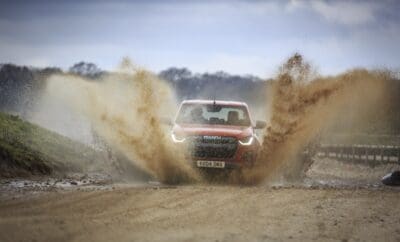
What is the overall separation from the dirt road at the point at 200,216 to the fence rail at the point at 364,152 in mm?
16235

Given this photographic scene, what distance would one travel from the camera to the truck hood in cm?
1503

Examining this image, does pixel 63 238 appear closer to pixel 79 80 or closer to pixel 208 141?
pixel 208 141

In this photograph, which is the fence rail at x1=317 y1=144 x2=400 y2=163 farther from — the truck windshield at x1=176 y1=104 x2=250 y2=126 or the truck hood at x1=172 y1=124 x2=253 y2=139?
the truck hood at x1=172 y1=124 x2=253 y2=139

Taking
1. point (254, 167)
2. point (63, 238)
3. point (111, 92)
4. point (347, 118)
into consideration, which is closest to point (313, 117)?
point (254, 167)

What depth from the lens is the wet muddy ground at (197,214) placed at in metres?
8.09

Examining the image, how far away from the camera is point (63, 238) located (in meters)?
7.64

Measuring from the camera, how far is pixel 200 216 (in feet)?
31.2

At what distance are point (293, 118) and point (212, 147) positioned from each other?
3960 mm

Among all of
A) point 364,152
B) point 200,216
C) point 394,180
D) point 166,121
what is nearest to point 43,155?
point 166,121

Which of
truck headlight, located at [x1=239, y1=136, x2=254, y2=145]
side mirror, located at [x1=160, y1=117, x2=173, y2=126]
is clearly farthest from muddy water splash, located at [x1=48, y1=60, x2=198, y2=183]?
truck headlight, located at [x1=239, y1=136, x2=254, y2=145]

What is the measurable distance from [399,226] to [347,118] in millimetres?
44805

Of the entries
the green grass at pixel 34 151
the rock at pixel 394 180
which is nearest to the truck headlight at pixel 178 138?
the green grass at pixel 34 151

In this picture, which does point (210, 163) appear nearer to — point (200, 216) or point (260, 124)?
point (260, 124)

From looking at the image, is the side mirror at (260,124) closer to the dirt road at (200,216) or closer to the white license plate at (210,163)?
the white license plate at (210,163)
